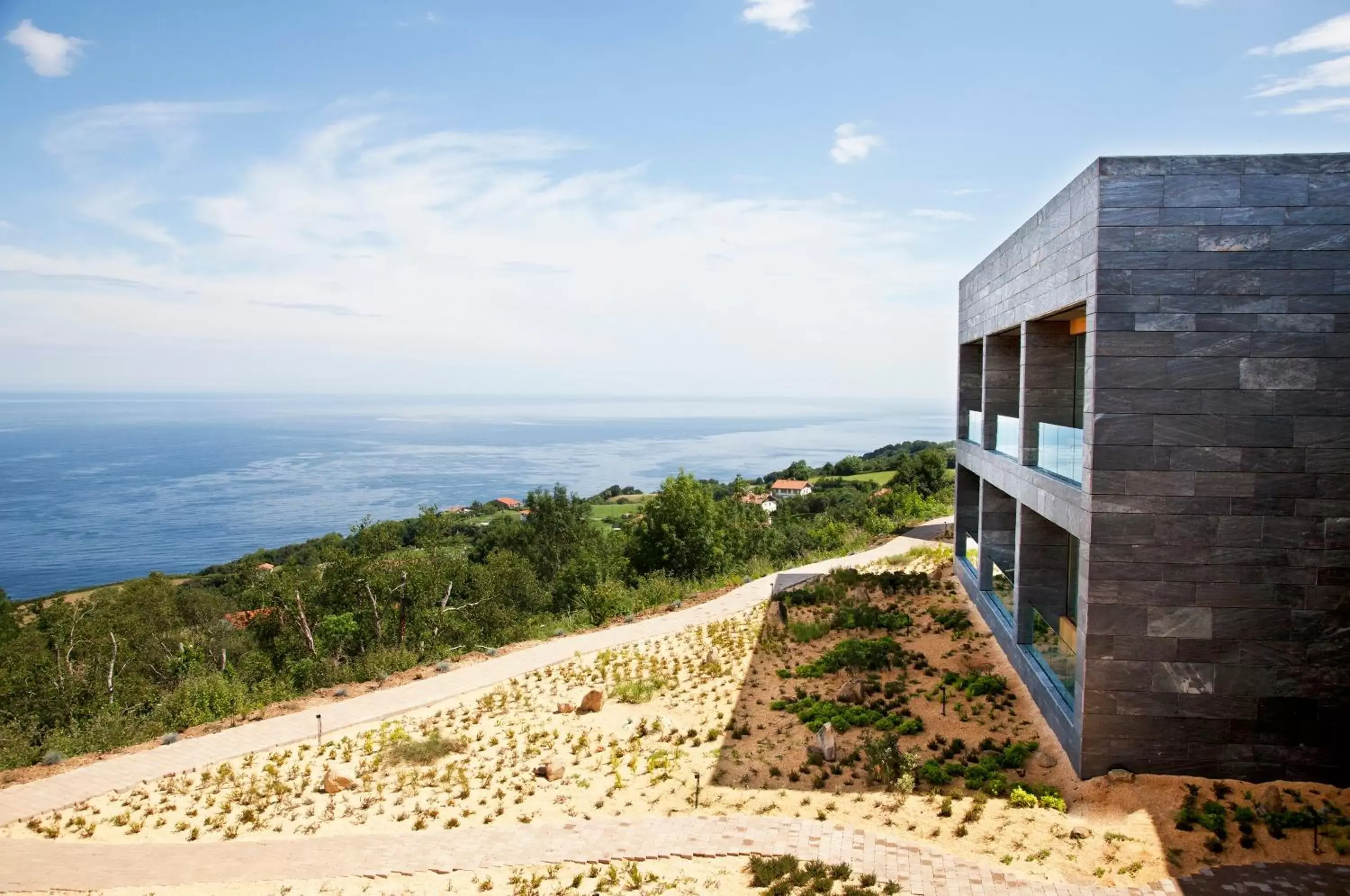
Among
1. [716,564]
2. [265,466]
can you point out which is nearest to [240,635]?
[716,564]

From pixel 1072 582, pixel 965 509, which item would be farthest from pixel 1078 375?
pixel 965 509

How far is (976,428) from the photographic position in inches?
587

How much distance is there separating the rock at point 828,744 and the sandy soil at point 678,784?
12 centimetres

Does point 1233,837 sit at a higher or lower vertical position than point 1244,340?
lower

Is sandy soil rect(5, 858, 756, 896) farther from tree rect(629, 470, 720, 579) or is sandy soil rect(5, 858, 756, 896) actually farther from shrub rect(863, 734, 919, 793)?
tree rect(629, 470, 720, 579)

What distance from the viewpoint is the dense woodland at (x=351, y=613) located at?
16.0 m

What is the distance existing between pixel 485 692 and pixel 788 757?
565 cm

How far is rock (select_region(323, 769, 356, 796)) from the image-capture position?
911 centimetres

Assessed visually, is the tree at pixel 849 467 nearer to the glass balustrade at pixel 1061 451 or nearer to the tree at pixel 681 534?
the tree at pixel 681 534

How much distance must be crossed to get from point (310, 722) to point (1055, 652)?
10.7 m

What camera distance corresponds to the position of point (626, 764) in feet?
30.9

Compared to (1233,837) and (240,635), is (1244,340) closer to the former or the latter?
(1233,837)

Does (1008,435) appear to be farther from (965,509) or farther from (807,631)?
(965,509)

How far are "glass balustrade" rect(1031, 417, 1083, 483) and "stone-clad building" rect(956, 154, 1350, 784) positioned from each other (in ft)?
1.73
